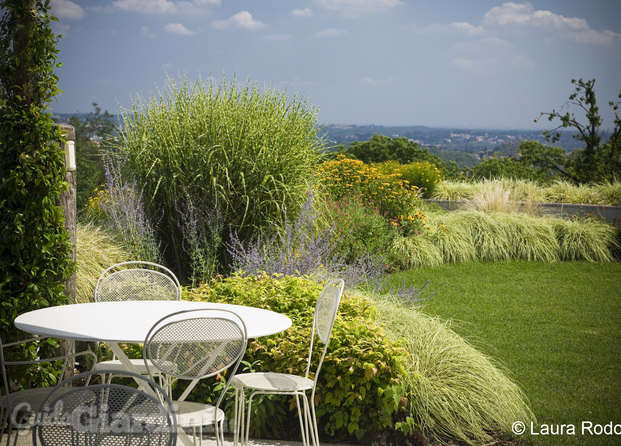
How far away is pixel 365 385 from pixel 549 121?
1442 centimetres

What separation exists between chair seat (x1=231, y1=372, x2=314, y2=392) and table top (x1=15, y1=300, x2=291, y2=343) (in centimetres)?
28

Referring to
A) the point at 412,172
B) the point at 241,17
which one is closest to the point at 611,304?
the point at 412,172

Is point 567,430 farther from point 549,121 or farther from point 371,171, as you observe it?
point 549,121

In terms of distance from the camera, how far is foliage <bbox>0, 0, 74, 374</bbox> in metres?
2.99

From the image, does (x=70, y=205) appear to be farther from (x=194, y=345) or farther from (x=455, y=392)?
(x=455, y=392)

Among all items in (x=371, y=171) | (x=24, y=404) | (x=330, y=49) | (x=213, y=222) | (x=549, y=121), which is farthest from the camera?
(x=330, y=49)

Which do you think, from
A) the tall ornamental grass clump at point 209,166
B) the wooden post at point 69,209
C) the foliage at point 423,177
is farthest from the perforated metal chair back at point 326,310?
the foliage at point 423,177

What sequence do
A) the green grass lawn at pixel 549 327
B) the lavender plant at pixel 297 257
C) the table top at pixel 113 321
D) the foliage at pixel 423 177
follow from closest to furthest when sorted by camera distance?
the table top at pixel 113 321
the green grass lawn at pixel 549 327
the lavender plant at pixel 297 257
the foliage at pixel 423 177

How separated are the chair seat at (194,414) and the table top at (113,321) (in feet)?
1.01

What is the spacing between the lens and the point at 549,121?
15469 millimetres

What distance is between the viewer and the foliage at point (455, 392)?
3141mm

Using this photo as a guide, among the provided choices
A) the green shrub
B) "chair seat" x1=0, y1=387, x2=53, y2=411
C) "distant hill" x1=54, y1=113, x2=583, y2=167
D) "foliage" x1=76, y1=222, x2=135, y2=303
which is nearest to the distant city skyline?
"distant hill" x1=54, y1=113, x2=583, y2=167

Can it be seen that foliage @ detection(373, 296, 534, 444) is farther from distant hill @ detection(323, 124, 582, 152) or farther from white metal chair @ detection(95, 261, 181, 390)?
distant hill @ detection(323, 124, 582, 152)

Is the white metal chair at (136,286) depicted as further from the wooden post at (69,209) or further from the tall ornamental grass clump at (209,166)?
the tall ornamental grass clump at (209,166)
